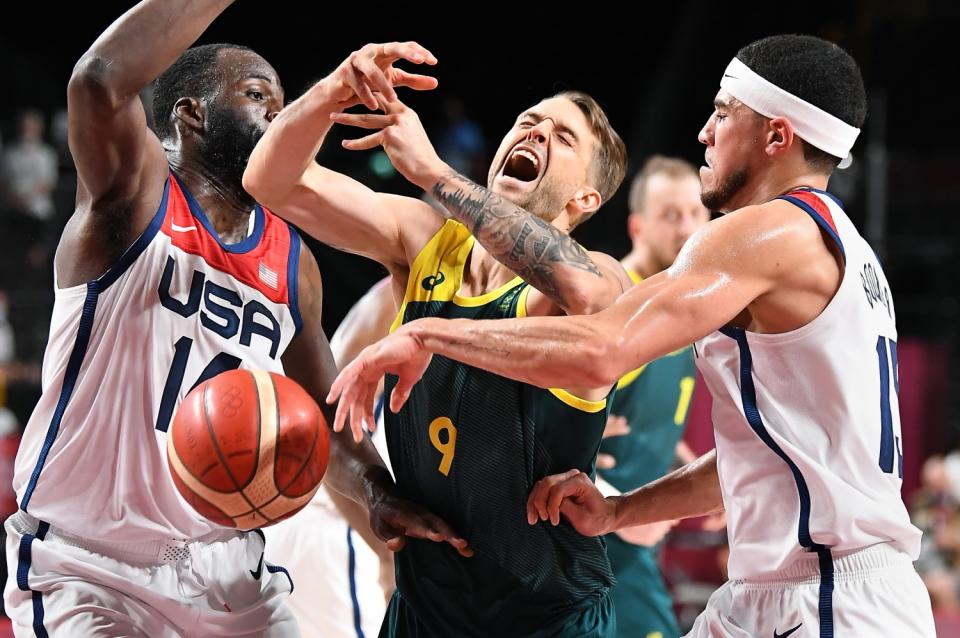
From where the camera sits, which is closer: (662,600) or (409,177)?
(409,177)

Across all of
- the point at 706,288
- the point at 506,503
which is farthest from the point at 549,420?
the point at 706,288

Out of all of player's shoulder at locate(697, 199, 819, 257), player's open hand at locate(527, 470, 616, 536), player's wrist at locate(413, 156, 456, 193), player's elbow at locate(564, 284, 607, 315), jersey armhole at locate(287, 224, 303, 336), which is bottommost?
player's open hand at locate(527, 470, 616, 536)

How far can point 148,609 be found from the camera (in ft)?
11.2

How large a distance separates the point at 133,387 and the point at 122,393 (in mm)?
36

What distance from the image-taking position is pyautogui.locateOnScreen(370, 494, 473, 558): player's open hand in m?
3.39

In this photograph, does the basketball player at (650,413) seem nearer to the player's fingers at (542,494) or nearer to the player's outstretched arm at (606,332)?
the player's fingers at (542,494)

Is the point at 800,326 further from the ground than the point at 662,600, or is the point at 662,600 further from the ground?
the point at 800,326

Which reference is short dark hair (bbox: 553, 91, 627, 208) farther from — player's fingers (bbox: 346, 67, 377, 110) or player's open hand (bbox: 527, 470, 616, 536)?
player's open hand (bbox: 527, 470, 616, 536)

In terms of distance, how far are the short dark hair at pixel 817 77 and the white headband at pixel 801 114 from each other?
0.06 ft

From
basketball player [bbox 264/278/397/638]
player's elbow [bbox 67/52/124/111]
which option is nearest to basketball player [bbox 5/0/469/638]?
player's elbow [bbox 67/52/124/111]

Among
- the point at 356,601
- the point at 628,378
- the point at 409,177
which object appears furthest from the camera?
the point at 628,378

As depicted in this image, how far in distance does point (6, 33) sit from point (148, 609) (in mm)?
17272

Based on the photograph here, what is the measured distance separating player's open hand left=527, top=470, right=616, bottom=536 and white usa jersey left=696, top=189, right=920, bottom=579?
460 mm

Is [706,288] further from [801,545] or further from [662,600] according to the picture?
[662,600]
